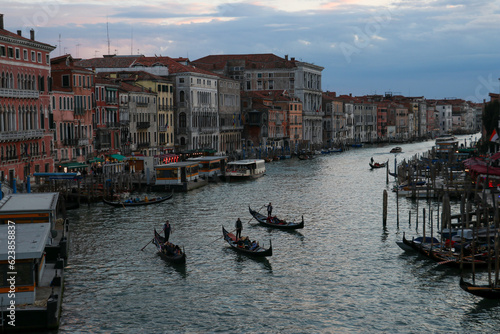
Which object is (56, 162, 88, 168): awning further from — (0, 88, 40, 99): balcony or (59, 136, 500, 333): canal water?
(59, 136, 500, 333): canal water

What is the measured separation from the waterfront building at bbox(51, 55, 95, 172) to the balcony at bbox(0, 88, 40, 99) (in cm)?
408

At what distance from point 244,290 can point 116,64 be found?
4724cm

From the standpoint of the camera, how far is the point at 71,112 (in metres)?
47.0

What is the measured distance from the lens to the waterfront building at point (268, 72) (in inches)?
3558

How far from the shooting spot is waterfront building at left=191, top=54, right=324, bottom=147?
90375 millimetres

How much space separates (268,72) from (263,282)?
236ft

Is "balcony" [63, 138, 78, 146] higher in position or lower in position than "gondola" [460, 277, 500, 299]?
higher

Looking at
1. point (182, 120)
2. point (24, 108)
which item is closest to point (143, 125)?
point (182, 120)

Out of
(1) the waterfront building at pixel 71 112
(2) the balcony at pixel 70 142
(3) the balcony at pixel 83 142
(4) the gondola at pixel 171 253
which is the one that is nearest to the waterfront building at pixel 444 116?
(1) the waterfront building at pixel 71 112

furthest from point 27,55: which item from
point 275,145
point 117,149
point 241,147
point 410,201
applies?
point 275,145

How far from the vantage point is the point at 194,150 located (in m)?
62.4

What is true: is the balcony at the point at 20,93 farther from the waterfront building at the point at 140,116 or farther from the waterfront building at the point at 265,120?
the waterfront building at the point at 265,120

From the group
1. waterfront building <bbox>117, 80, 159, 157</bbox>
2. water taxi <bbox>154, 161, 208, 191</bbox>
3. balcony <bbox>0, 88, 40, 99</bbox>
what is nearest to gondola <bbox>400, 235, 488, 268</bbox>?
water taxi <bbox>154, 161, 208, 191</bbox>

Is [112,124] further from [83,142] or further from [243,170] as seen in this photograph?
[243,170]
